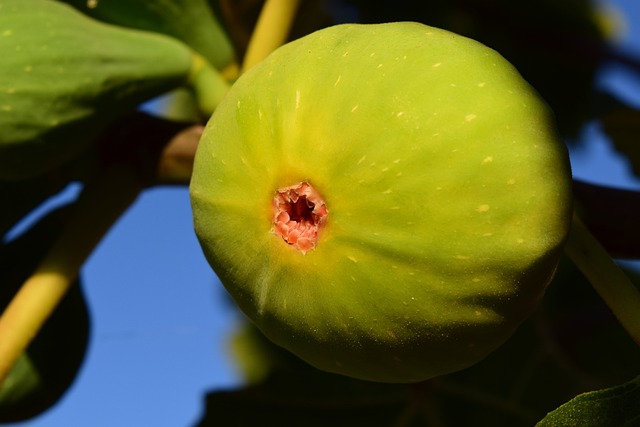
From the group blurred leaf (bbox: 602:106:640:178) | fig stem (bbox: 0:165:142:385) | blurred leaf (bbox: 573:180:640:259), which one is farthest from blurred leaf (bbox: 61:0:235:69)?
blurred leaf (bbox: 602:106:640:178)

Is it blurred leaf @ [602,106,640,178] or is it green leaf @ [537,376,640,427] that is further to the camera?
blurred leaf @ [602,106,640,178]

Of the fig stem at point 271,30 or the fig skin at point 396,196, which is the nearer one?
the fig skin at point 396,196

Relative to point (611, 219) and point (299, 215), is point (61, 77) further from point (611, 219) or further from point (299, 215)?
point (611, 219)

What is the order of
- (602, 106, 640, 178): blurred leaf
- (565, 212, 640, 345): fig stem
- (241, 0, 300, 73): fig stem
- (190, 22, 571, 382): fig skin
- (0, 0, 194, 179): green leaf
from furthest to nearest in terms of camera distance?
1. (602, 106, 640, 178): blurred leaf
2. (241, 0, 300, 73): fig stem
3. (0, 0, 194, 179): green leaf
4. (565, 212, 640, 345): fig stem
5. (190, 22, 571, 382): fig skin

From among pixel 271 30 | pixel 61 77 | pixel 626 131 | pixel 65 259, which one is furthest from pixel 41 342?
pixel 626 131

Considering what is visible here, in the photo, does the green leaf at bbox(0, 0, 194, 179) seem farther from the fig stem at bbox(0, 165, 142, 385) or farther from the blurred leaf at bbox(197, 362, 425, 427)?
the blurred leaf at bbox(197, 362, 425, 427)

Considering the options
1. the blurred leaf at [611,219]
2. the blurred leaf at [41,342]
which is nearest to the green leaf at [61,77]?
the blurred leaf at [41,342]

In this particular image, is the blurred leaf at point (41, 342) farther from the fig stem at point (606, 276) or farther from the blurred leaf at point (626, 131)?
the blurred leaf at point (626, 131)
